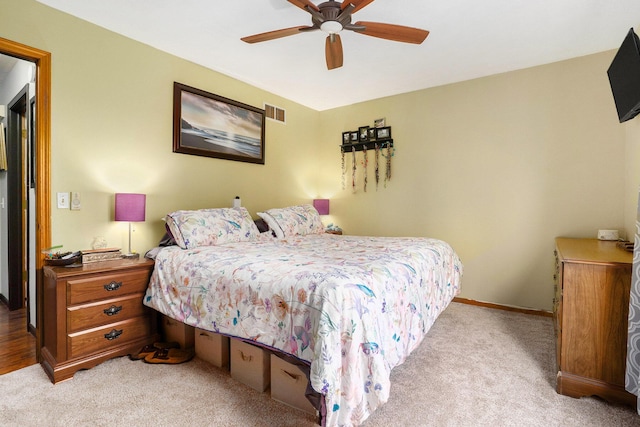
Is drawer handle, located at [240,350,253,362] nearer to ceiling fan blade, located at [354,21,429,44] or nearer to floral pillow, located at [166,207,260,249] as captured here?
floral pillow, located at [166,207,260,249]

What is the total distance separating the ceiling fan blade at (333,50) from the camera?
89.8 inches

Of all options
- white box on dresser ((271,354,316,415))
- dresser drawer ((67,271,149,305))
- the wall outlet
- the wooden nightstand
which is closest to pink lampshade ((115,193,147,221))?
the wooden nightstand

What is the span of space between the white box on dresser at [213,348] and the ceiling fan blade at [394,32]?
227 cm

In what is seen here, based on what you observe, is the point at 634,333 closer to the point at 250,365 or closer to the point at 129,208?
the point at 250,365

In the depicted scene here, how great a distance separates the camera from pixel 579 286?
189 cm

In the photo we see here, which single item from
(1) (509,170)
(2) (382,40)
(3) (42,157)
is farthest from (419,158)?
(3) (42,157)

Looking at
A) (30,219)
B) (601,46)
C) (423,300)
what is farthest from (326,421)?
(601,46)

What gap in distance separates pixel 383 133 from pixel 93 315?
3.62 metres

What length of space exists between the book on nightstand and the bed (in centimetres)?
31

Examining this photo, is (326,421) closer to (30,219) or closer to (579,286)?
(579,286)

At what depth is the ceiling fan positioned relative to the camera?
1945 mm

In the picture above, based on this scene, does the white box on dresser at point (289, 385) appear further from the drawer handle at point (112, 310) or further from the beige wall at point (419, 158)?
the beige wall at point (419, 158)

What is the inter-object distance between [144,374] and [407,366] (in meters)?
1.77

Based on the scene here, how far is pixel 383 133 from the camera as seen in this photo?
4270mm
